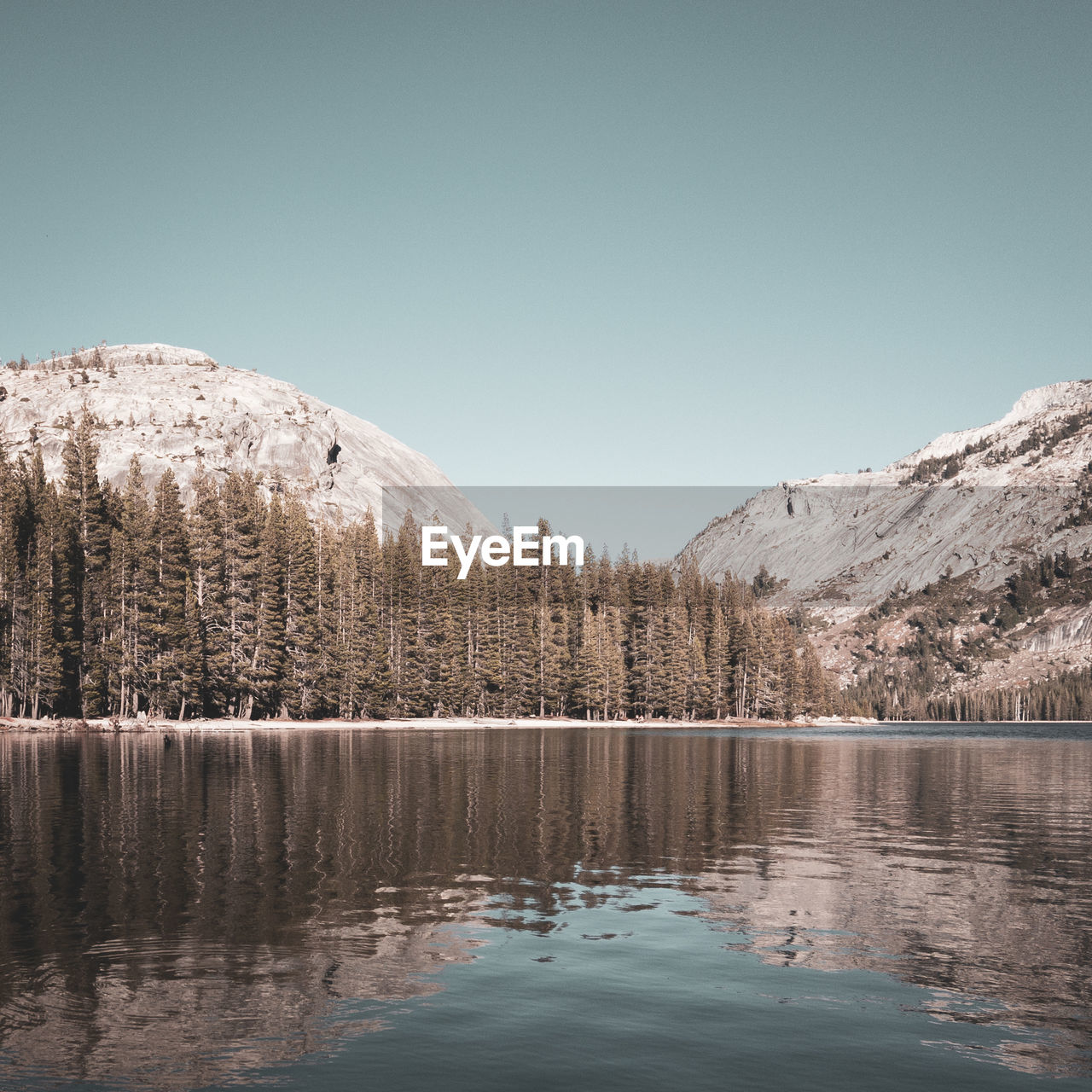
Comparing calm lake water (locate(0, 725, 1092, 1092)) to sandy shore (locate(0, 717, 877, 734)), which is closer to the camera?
calm lake water (locate(0, 725, 1092, 1092))

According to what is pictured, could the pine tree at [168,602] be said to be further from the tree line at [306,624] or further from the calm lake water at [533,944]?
the calm lake water at [533,944]

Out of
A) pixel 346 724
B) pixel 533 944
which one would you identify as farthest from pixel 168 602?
pixel 533 944

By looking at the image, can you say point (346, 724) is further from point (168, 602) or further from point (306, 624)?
point (168, 602)

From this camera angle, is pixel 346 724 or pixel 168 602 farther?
pixel 346 724

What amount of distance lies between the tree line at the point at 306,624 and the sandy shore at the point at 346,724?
446 centimetres

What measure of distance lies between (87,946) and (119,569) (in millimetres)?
87907

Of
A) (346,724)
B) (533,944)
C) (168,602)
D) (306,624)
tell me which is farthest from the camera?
(306,624)

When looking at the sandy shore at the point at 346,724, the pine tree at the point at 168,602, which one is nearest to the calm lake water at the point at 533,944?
the sandy shore at the point at 346,724

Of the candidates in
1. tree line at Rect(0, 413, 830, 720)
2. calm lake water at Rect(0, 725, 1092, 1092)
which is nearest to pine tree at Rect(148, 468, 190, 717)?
tree line at Rect(0, 413, 830, 720)

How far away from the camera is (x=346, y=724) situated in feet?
362

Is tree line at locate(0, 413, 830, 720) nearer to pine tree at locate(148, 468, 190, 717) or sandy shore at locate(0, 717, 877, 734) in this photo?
pine tree at locate(148, 468, 190, 717)

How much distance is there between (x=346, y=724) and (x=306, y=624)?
12.3 meters

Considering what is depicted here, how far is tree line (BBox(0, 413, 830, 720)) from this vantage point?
95875 millimetres

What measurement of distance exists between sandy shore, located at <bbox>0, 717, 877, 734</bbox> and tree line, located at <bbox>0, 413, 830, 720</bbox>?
446cm
